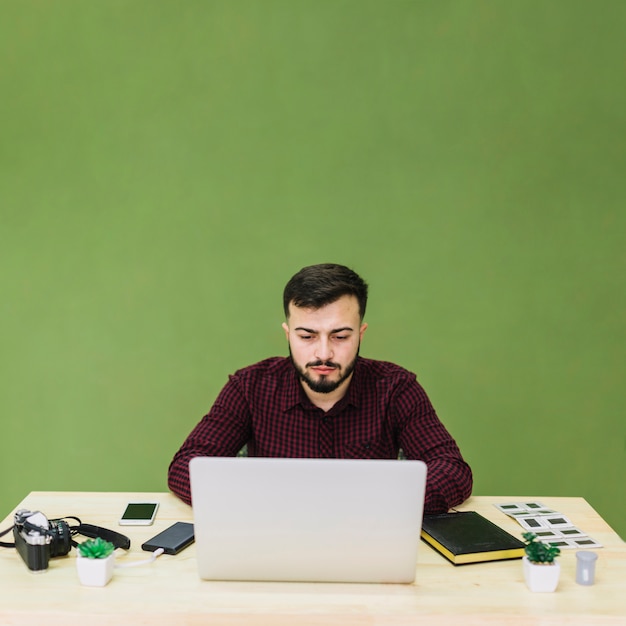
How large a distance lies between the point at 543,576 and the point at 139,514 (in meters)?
Answer: 0.99

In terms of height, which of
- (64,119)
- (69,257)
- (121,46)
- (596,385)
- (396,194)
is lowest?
(596,385)

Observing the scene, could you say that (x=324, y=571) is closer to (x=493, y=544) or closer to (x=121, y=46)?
(x=493, y=544)

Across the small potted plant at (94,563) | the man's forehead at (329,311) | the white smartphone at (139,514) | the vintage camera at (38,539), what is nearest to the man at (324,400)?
the man's forehead at (329,311)

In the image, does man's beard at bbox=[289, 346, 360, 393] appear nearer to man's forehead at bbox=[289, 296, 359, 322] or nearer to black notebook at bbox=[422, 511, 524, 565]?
man's forehead at bbox=[289, 296, 359, 322]

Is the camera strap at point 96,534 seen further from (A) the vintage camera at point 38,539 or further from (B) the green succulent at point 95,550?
(B) the green succulent at point 95,550

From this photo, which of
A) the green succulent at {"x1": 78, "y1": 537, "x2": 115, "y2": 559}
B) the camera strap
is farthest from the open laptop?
the camera strap

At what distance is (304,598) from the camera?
1.40m

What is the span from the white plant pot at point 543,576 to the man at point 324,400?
25.1 inches

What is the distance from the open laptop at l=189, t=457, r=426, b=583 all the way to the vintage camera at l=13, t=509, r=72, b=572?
1.18ft

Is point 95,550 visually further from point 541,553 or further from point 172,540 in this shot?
point 541,553

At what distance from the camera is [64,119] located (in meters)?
3.19

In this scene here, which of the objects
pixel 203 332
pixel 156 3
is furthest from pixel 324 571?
pixel 156 3

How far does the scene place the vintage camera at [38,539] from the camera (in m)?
1.51

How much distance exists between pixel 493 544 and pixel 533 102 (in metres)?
2.14
